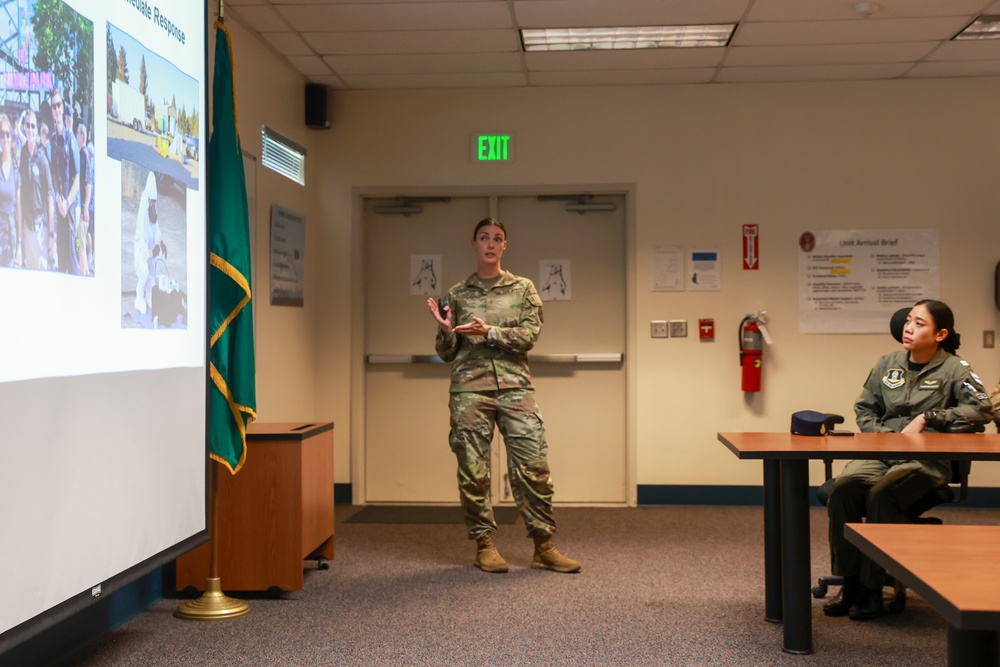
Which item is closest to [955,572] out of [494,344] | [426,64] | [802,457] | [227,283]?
[802,457]

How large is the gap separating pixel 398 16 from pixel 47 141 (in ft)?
9.46

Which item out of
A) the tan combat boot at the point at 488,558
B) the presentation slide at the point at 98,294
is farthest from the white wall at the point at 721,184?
the presentation slide at the point at 98,294

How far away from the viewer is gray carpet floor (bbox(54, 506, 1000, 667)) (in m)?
3.08

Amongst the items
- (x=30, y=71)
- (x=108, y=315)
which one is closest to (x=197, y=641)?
(x=108, y=315)

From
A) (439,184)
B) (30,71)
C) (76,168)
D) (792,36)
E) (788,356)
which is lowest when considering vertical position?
(788,356)

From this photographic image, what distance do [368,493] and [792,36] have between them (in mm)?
3555

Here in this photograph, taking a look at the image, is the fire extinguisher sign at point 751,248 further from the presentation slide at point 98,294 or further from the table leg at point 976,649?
the table leg at point 976,649

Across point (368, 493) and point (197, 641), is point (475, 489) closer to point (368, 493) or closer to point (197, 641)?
point (197, 641)

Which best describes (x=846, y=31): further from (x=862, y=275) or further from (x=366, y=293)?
(x=366, y=293)

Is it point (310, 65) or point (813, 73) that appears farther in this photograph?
point (813, 73)

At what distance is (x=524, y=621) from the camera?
3486 mm

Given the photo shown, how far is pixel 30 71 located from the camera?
79.0 inches

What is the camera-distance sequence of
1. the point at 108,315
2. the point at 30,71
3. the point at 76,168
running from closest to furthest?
the point at 30,71 → the point at 76,168 → the point at 108,315

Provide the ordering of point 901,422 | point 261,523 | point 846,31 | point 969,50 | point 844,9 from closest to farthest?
1. point 901,422
2. point 261,523
3. point 844,9
4. point 846,31
5. point 969,50
